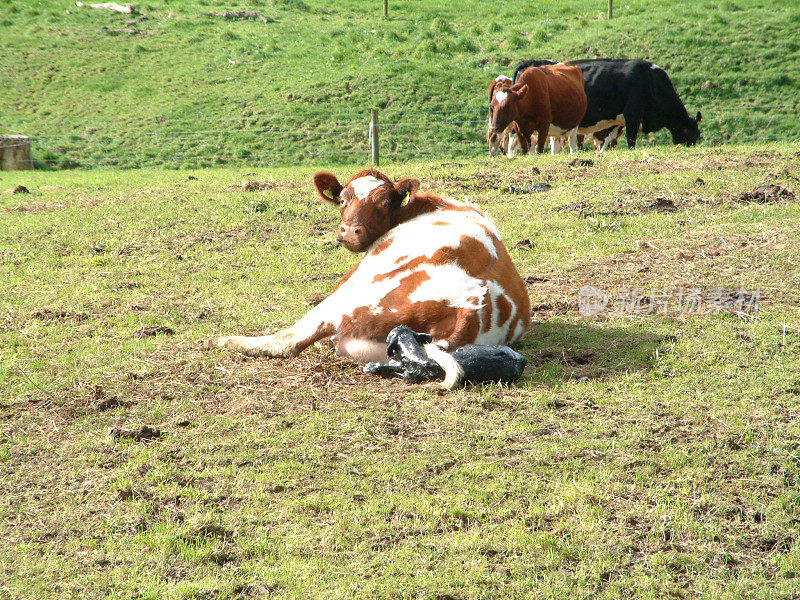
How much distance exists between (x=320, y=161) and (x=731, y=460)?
12909 millimetres

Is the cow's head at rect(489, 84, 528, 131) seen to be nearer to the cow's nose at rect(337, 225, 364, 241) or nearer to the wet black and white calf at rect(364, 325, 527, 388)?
the cow's nose at rect(337, 225, 364, 241)

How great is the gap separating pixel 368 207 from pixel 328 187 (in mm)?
609

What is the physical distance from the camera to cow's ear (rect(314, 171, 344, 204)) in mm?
5902

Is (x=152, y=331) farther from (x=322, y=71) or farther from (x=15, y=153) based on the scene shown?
(x=322, y=71)

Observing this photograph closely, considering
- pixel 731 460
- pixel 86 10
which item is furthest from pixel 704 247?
pixel 86 10

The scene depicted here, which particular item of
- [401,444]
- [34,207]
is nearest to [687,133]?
[34,207]

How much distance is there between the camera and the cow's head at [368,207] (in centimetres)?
552

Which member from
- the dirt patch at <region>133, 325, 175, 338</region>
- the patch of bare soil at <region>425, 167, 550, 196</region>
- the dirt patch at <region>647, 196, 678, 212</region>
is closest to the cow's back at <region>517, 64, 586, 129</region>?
the patch of bare soil at <region>425, 167, 550, 196</region>

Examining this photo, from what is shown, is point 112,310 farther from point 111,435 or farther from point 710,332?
point 710,332

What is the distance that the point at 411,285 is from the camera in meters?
5.25

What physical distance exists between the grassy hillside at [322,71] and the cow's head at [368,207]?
10.5 m

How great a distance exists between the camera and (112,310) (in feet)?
22.0

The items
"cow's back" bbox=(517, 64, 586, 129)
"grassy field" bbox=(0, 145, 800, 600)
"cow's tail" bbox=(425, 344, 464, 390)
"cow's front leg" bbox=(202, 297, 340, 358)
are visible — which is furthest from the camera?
"cow's back" bbox=(517, 64, 586, 129)

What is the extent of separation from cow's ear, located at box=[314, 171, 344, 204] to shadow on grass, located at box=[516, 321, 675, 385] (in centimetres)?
175
